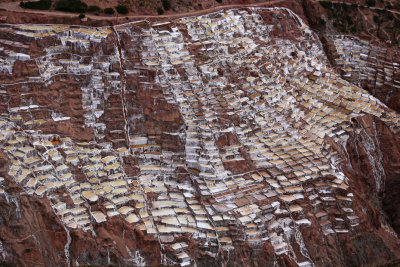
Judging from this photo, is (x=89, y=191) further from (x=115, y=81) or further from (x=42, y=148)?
(x=115, y=81)

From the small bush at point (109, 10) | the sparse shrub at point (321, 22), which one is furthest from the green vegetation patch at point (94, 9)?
the sparse shrub at point (321, 22)

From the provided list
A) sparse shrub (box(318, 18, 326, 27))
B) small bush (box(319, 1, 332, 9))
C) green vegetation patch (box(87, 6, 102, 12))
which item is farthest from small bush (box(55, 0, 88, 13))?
small bush (box(319, 1, 332, 9))

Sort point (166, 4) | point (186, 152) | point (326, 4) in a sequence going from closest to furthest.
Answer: point (186, 152), point (166, 4), point (326, 4)

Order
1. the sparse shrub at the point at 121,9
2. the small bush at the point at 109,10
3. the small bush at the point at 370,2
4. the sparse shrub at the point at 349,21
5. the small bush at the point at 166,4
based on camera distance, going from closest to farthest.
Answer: the small bush at the point at 109,10 → the sparse shrub at the point at 121,9 → the small bush at the point at 166,4 → the sparse shrub at the point at 349,21 → the small bush at the point at 370,2

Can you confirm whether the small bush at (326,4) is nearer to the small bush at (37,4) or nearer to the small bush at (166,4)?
the small bush at (166,4)

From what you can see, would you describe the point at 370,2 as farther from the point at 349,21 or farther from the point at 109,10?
the point at 109,10

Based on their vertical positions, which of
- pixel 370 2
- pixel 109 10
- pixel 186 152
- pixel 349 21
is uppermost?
pixel 370 2

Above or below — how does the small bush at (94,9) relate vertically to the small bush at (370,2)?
below

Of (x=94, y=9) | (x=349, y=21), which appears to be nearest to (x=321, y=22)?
(x=349, y=21)
